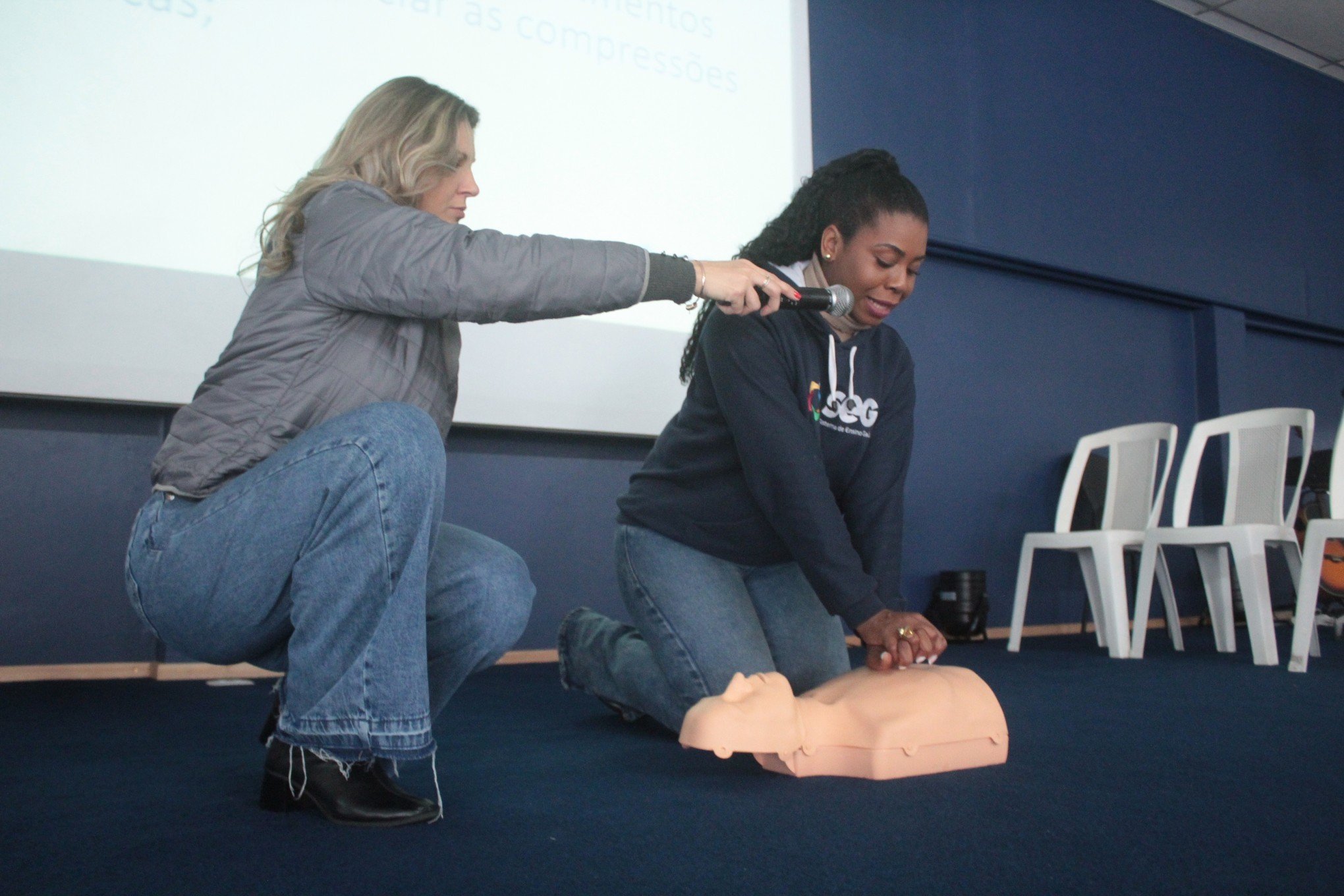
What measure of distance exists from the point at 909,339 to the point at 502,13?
73.8 inches

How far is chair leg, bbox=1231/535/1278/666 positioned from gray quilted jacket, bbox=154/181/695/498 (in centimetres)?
218

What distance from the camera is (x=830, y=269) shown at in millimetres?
1535

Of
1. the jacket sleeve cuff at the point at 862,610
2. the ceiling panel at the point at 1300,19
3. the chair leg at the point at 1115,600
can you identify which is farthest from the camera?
the ceiling panel at the point at 1300,19

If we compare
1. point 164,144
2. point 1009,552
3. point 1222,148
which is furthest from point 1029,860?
point 1222,148

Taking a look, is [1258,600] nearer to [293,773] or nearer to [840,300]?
[840,300]

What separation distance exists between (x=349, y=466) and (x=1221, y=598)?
2904mm

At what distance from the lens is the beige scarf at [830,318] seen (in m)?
1.56

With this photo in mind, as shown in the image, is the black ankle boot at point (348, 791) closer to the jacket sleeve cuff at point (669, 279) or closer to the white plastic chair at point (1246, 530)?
the jacket sleeve cuff at point (669, 279)

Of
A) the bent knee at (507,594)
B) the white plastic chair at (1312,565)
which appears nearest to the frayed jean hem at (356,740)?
the bent knee at (507,594)

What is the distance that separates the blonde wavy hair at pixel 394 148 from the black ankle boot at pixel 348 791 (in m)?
0.52

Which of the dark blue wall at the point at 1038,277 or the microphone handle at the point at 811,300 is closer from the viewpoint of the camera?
the microphone handle at the point at 811,300

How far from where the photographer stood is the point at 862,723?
3.94 feet

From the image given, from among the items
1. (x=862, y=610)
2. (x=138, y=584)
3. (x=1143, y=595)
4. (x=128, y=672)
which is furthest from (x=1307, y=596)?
(x=128, y=672)

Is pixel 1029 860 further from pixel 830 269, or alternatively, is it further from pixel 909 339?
pixel 909 339
